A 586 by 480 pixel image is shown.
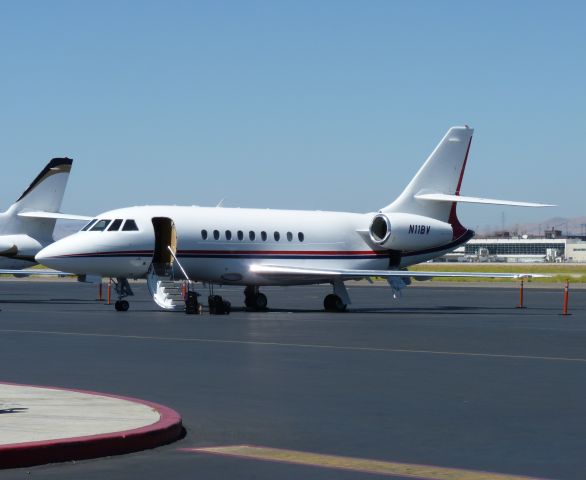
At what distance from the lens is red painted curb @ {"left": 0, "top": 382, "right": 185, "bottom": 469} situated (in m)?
9.26

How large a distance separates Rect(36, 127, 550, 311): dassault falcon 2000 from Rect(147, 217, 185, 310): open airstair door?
30 mm

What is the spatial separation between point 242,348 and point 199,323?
28.1 feet

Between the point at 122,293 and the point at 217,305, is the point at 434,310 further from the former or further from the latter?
the point at 122,293

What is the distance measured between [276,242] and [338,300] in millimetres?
2751

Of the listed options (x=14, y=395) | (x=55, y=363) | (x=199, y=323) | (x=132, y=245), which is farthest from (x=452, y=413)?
(x=132, y=245)

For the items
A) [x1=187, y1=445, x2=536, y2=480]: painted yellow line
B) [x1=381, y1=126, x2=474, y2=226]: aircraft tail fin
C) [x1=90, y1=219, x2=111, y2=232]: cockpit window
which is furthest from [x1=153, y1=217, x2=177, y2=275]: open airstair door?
[x1=187, y1=445, x2=536, y2=480]: painted yellow line

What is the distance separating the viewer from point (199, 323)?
30.1 meters

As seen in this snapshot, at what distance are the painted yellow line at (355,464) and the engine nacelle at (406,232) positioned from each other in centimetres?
3104

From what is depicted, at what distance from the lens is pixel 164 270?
37844mm

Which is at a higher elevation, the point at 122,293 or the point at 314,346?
the point at 122,293

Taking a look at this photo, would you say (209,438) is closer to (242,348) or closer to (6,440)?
(6,440)

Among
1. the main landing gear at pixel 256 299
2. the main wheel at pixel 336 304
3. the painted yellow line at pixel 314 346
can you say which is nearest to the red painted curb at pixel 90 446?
the painted yellow line at pixel 314 346

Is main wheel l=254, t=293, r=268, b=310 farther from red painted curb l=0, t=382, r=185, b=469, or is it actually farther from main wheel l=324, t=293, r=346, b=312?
red painted curb l=0, t=382, r=185, b=469

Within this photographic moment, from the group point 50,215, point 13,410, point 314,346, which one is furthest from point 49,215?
point 13,410
